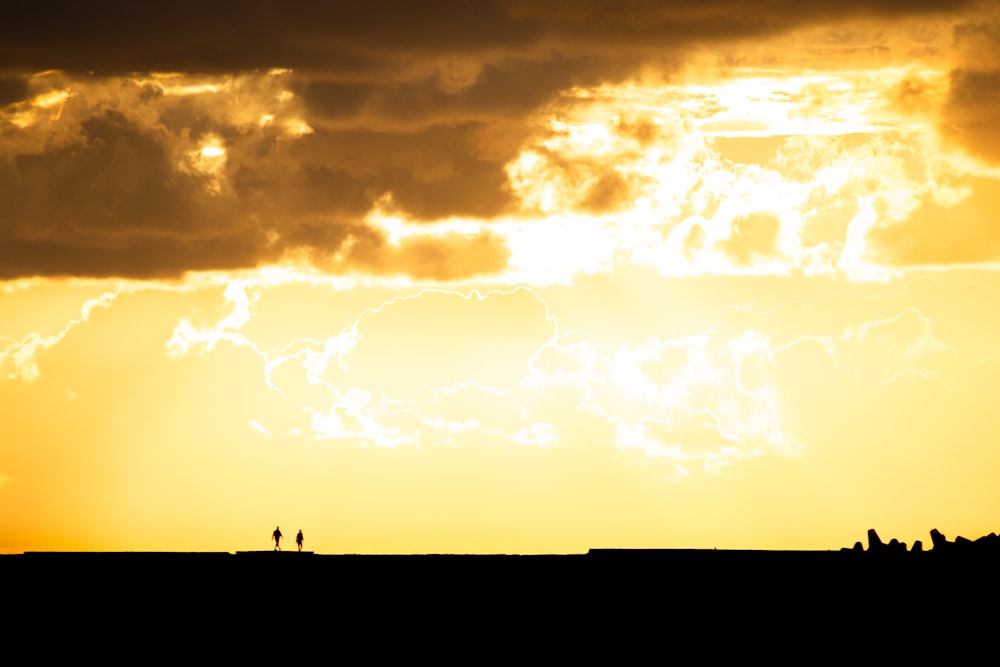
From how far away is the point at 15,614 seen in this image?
45.8 metres

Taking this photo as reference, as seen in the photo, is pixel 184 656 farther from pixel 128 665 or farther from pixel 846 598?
pixel 846 598

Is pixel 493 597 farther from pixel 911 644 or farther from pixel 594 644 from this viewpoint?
pixel 911 644

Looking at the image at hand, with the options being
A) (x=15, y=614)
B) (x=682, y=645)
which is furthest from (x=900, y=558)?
(x=15, y=614)

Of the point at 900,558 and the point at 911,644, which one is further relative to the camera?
the point at 900,558

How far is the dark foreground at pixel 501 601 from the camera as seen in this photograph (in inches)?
1799

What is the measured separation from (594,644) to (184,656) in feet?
30.8

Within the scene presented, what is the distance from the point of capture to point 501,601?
47.0m

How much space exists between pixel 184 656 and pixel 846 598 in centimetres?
1574

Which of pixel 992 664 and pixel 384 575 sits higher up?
pixel 384 575

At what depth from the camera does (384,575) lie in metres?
48.0

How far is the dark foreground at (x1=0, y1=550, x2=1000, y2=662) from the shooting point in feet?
150

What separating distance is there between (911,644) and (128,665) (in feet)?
58.9

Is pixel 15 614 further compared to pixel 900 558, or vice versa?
pixel 900 558

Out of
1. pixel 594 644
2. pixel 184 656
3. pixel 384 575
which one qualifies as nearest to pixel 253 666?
pixel 184 656
